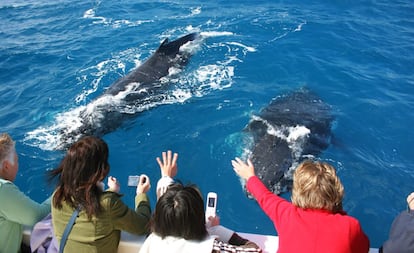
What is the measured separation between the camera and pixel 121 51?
15227 mm

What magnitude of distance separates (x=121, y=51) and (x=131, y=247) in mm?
12102

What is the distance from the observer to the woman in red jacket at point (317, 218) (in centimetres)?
346

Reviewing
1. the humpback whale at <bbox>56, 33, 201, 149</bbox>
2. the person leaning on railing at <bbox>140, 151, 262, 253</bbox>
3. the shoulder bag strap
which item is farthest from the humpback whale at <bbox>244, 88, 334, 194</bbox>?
the shoulder bag strap

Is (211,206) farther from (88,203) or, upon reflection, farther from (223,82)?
(223,82)

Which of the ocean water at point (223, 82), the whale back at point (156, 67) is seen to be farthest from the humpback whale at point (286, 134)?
the whale back at point (156, 67)

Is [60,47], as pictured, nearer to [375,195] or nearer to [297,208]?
[375,195]

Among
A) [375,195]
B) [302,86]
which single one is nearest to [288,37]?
[302,86]

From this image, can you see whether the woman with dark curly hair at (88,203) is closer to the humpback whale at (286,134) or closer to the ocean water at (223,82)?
the ocean water at (223,82)

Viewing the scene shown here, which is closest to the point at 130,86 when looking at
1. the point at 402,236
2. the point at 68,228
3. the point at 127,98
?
the point at 127,98

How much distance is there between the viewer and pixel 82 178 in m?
3.90

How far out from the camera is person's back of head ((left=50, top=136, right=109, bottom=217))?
3859mm

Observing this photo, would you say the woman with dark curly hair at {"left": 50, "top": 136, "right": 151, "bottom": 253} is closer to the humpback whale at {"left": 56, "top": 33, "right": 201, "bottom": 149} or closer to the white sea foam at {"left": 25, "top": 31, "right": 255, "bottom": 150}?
the humpback whale at {"left": 56, "top": 33, "right": 201, "bottom": 149}

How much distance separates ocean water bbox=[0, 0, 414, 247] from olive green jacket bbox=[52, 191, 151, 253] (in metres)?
3.87

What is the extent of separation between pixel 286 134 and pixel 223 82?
3.67 metres
